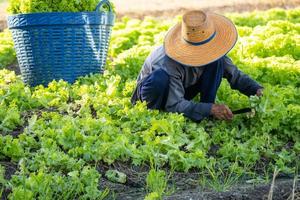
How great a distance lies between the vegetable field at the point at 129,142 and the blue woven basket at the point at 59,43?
0.35 metres

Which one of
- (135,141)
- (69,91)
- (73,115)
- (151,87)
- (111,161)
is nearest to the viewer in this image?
(111,161)

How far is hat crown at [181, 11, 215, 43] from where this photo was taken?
5.50 meters

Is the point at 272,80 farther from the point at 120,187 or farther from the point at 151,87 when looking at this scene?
the point at 120,187

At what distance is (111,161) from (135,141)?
1.34 ft

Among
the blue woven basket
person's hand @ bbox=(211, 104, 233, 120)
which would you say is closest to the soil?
person's hand @ bbox=(211, 104, 233, 120)

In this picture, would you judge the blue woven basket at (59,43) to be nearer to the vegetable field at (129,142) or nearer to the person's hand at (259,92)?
the vegetable field at (129,142)

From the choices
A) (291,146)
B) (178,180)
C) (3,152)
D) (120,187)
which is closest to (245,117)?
(291,146)

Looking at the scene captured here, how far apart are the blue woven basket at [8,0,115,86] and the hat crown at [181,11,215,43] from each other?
1.99 m

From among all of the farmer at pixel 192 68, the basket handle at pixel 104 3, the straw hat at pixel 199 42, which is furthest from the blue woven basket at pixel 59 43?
the straw hat at pixel 199 42

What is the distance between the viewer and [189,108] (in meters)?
5.62

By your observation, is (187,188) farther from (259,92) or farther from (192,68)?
(259,92)

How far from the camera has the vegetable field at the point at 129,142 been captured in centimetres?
436

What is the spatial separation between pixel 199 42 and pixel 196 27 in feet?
0.55

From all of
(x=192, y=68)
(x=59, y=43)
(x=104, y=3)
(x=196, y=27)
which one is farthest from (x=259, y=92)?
(x=104, y=3)
